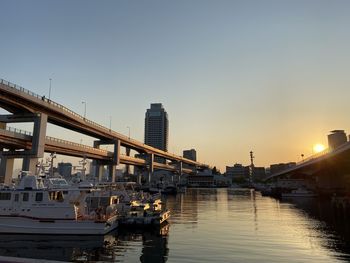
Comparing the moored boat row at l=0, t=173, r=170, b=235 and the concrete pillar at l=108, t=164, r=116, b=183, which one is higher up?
the concrete pillar at l=108, t=164, r=116, b=183

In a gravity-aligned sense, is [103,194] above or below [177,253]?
above

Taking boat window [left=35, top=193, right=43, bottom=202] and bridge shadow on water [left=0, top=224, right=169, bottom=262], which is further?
boat window [left=35, top=193, right=43, bottom=202]

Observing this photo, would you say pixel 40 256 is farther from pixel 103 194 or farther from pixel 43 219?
pixel 103 194

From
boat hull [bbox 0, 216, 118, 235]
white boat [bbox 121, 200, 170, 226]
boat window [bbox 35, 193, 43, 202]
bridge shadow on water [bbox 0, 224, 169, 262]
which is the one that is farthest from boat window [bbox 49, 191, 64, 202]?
white boat [bbox 121, 200, 170, 226]

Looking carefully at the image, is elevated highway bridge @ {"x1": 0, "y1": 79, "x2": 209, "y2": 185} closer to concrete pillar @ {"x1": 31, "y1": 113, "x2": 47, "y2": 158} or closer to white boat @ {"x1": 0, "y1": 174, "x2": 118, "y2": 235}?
concrete pillar @ {"x1": 31, "y1": 113, "x2": 47, "y2": 158}

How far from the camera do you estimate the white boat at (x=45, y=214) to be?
111 ft

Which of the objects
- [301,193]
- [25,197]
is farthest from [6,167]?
[301,193]

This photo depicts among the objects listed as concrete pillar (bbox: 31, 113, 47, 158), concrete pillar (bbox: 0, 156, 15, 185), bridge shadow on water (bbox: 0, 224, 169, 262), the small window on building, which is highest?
concrete pillar (bbox: 31, 113, 47, 158)

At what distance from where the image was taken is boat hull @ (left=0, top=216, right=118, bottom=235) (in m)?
33.9

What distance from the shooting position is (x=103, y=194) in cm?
4481

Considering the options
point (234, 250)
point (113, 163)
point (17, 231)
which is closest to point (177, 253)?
point (234, 250)

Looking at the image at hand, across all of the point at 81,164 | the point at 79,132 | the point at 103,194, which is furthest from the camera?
the point at 79,132

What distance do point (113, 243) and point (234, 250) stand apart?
11.4 m

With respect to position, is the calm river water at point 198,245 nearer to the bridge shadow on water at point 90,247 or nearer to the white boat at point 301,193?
the bridge shadow on water at point 90,247
